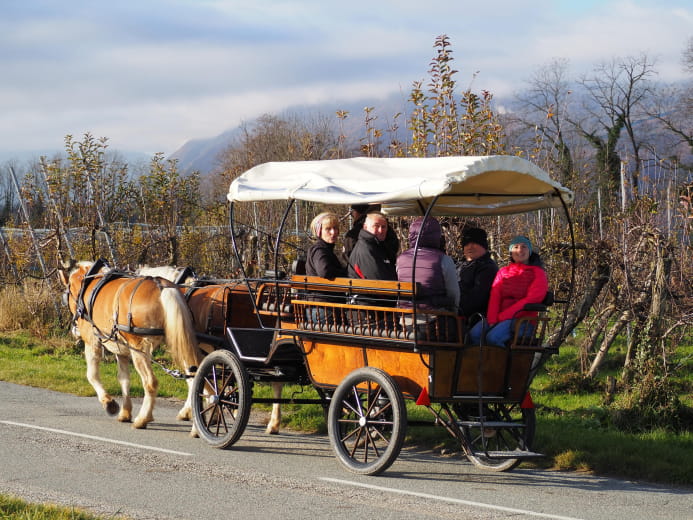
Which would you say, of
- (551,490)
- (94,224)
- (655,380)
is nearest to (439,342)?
(551,490)

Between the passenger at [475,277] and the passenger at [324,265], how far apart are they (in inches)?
43.3

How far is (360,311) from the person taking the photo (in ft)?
25.2

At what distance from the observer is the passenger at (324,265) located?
26.2 feet

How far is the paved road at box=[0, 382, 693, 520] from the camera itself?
634cm

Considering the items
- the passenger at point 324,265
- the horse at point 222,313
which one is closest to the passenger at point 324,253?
the passenger at point 324,265

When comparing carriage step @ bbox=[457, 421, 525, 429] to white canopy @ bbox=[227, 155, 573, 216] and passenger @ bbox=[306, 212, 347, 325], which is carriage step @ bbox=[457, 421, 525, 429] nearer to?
passenger @ bbox=[306, 212, 347, 325]

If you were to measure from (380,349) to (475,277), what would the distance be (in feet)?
3.84

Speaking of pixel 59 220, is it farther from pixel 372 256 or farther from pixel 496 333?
pixel 496 333

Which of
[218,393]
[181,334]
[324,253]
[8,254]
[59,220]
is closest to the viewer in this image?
[324,253]

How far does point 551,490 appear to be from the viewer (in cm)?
714

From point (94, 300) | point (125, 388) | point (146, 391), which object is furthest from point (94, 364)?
point (146, 391)

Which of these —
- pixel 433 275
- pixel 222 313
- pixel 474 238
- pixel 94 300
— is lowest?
pixel 222 313

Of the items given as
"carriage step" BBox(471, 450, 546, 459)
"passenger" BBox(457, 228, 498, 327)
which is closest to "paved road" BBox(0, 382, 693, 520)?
"carriage step" BBox(471, 450, 546, 459)

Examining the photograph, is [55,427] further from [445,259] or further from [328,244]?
[445,259]
